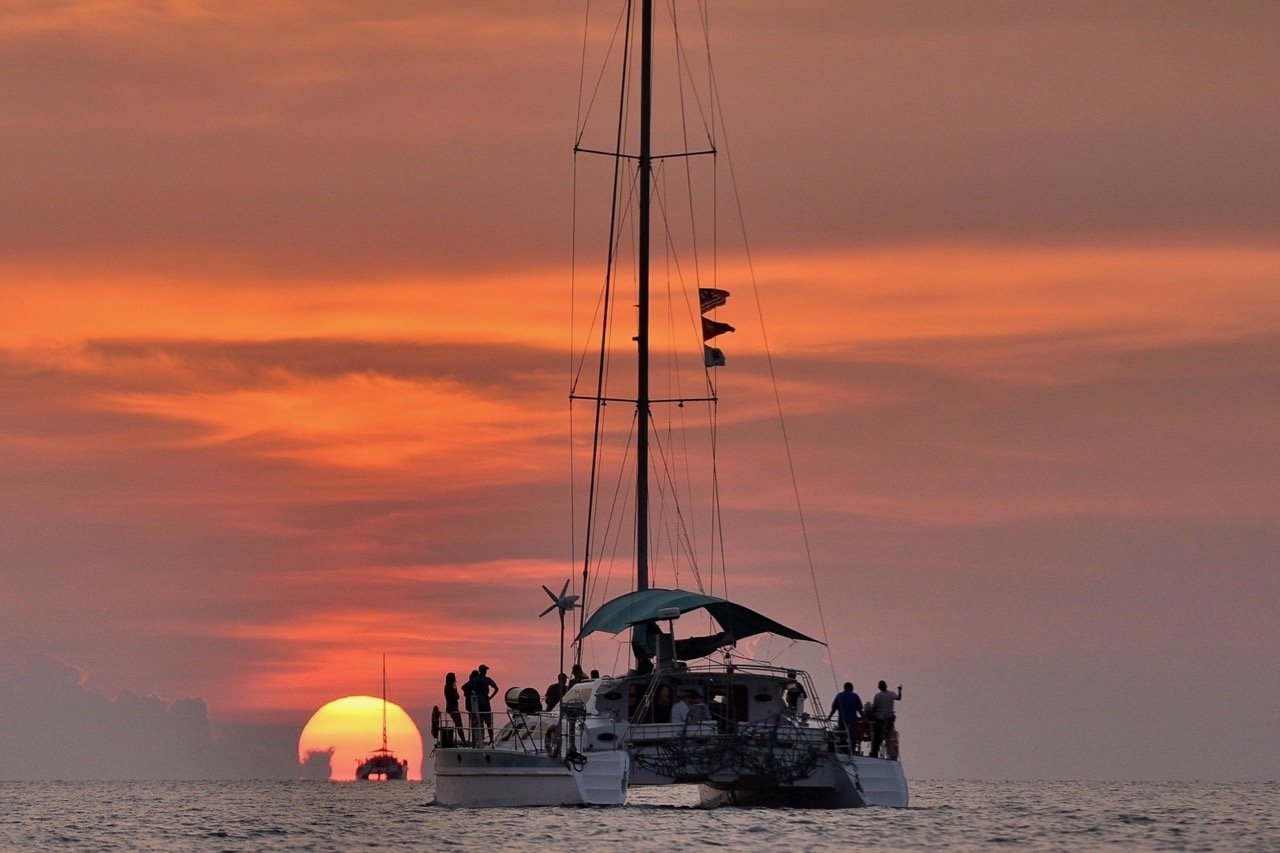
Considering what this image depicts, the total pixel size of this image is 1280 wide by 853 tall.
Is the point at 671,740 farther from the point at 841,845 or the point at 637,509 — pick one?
the point at 637,509

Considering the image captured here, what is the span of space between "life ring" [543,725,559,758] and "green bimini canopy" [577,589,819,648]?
4.46 m

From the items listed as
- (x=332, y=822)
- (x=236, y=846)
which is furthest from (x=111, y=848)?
(x=332, y=822)

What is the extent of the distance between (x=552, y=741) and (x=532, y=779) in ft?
3.61

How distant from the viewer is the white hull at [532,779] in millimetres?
49281

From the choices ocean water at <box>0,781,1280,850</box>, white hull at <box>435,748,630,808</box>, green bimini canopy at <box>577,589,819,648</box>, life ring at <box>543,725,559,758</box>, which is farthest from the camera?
green bimini canopy at <box>577,589,819,648</box>

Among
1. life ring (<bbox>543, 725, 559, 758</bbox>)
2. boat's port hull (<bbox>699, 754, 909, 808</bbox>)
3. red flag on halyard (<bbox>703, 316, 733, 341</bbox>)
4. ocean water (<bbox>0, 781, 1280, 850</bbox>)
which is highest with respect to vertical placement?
red flag on halyard (<bbox>703, 316, 733, 341</bbox>)

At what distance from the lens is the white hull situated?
4928 cm

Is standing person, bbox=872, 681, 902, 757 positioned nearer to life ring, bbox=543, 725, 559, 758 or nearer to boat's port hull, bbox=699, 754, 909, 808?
boat's port hull, bbox=699, 754, 909, 808

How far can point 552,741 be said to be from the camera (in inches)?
2012

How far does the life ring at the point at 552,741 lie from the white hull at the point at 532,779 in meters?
0.27

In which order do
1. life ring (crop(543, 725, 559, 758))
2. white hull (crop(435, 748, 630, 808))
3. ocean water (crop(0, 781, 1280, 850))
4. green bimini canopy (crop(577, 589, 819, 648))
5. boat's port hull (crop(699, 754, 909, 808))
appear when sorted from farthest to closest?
Result: green bimini canopy (crop(577, 589, 819, 648)), boat's port hull (crop(699, 754, 909, 808)), life ring (crop(543, 725, 559, 758)), white hull (crop(435, 748, 630, 808)), ocean water (crop(0, 781, 1280, 850))

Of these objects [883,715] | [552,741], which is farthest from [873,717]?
[552,741]

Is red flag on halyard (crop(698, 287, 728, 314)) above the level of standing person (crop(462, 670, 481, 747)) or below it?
above

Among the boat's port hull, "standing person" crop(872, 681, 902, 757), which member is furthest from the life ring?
"standing person" crop(872, 681, 902, 757)
